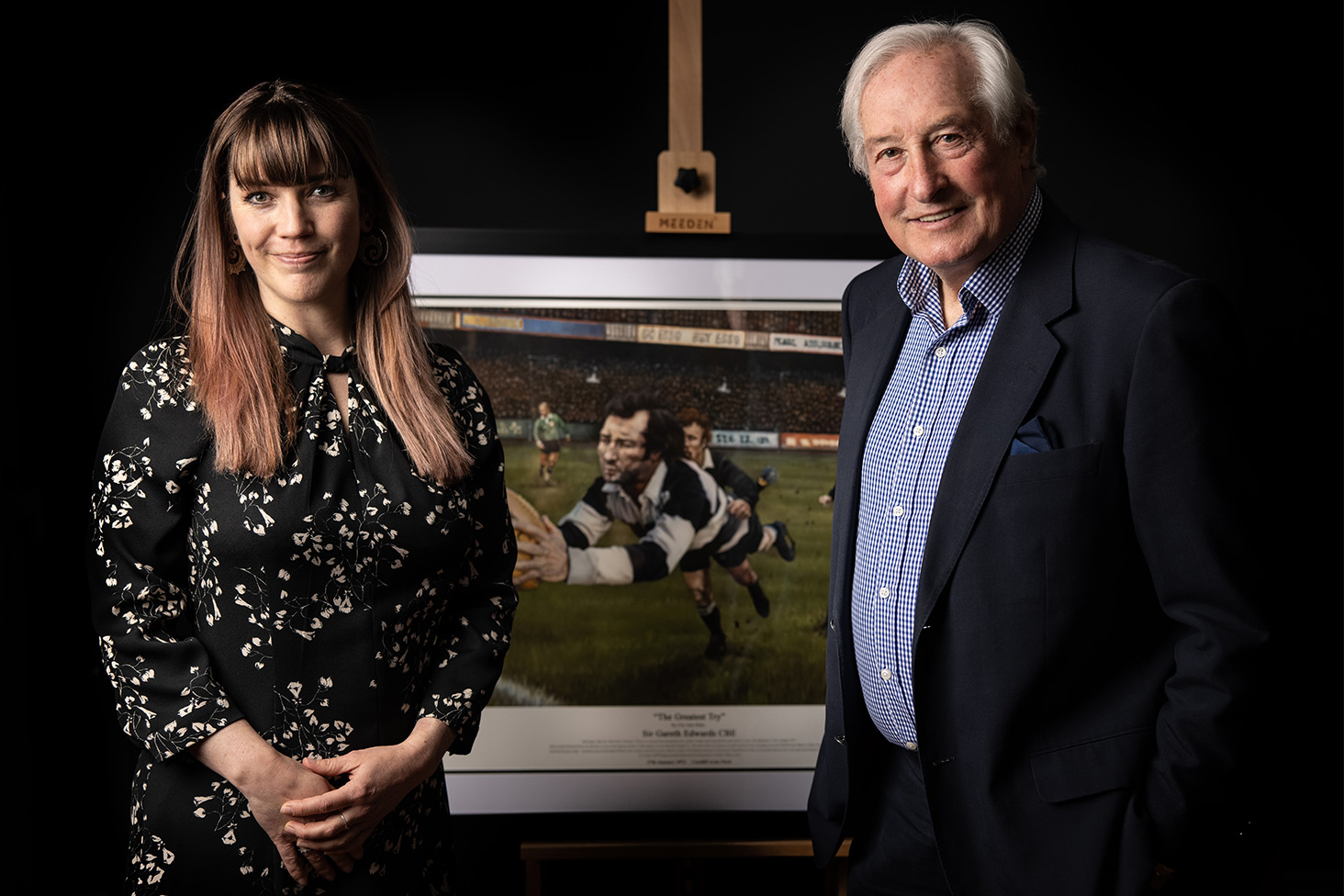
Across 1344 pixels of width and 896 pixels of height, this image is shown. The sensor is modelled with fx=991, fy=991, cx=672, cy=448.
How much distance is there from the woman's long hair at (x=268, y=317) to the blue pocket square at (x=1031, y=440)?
828 mm

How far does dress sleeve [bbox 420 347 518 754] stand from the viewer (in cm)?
156

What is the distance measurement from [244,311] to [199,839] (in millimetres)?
781

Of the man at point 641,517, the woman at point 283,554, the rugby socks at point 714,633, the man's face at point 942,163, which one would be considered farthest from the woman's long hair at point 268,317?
the rugby socks at point 714,633

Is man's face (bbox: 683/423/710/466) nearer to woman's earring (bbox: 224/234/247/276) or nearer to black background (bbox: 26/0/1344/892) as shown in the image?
black background (bbox: 26/0/1344/892)

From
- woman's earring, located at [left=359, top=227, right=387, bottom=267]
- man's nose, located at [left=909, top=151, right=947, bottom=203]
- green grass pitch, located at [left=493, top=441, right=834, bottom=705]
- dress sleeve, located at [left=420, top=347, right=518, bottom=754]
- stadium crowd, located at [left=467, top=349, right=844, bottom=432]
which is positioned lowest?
green grass pitch, located at [left=493, top=441, right=834, bottom=705]

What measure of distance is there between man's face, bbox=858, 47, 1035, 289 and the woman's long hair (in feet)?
2.58

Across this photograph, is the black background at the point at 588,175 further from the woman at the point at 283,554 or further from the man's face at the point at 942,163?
the woman at the point at 283,554

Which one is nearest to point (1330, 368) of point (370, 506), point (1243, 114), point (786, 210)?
point (1243, 114)

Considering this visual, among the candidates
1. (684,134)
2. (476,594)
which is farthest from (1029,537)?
(684,134)

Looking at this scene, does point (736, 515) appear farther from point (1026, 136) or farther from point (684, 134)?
point (1026, 136)

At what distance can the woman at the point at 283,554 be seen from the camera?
4.64 feet

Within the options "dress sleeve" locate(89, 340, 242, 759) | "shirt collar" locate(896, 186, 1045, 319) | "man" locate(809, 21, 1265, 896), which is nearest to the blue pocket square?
"man" locate(809, 21, 1265, 896)

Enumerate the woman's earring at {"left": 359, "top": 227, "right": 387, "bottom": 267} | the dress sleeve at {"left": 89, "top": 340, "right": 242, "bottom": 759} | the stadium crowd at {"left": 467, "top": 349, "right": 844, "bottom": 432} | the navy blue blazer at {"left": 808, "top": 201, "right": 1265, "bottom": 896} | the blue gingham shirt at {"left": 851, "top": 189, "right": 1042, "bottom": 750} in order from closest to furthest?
the navy blue blazer at {"left": 808, "top": 201, "right": 1265, "bottom": 896} → the dress sleeve at {"left": 89, "top": 340, "right": 242, "bottom": 759} → the blue gingham shirt at {"left": 851, "top": 189, "right": 1042, "bottom": 750} → the woman's earring at {"left": 359, "top": 227, "right": 387, "bottom": 267} → the stadium crowd at {"left": 467, "top": 349, "right": 844, "bottom": 432}

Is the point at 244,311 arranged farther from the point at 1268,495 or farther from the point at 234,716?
the point at 1268,495
